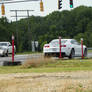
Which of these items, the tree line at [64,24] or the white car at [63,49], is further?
the tree line at [64,24]

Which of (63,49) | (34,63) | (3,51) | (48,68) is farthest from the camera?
(3,51)

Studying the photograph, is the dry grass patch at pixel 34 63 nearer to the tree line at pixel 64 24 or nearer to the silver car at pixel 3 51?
the silver car at pixel 3 51

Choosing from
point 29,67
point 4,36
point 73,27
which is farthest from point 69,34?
point 29,67

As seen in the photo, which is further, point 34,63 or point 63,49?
point 63,49

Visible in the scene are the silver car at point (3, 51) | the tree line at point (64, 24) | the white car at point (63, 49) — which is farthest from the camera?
the tree line at point (64, 24)

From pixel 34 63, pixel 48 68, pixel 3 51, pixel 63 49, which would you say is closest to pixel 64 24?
pixel 3 51

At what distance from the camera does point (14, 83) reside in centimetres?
1085

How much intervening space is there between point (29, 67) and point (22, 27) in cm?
10265

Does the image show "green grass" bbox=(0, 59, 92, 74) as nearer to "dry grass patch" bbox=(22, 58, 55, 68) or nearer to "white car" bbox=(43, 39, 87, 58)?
"dry grass patch" bbox=(22, 58, 55, 68)

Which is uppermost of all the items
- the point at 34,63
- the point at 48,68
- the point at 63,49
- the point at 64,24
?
the point at 64,24

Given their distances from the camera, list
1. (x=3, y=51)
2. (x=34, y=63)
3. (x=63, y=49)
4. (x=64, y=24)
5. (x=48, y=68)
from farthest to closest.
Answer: (x=64, y=24), (x=3, y=51), (x=63, y=49), (x=34, y=63), (x=48, y=68)

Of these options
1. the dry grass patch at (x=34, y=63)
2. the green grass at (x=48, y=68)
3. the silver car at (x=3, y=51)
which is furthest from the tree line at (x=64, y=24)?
the green grass at (x=48, y=68)

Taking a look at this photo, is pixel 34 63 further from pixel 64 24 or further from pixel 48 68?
pixel 64 24

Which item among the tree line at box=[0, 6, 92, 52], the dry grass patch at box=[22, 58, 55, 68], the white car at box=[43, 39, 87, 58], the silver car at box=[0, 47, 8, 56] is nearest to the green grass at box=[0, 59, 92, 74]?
the dry grass patch at box=[22, 58, 55, 68]
